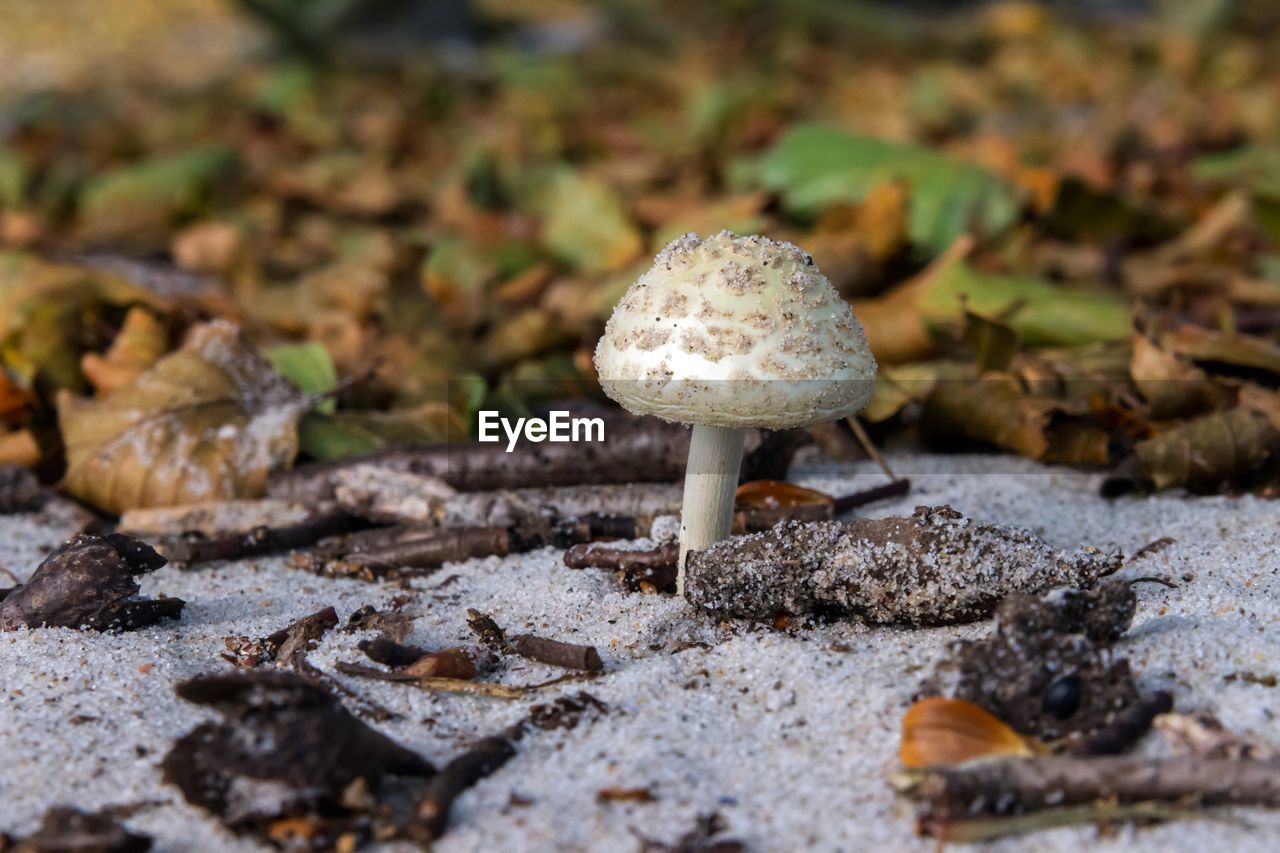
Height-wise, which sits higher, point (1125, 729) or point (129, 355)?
point (1125, 729)

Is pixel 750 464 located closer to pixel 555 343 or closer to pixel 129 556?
pixel 555 343

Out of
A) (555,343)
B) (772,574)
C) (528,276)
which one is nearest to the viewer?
(772,574)

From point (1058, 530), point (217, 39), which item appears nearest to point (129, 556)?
point (1058, 530)

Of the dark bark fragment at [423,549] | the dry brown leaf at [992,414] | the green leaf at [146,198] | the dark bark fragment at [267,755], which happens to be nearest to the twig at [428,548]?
the dark bark fragment at [423,549]

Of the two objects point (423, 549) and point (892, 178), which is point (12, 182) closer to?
point (892, 178)

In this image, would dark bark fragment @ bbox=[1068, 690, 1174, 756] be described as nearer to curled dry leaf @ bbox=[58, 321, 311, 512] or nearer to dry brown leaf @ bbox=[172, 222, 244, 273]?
curled dry leaf @ bbox=[58, 321, 311, 512]

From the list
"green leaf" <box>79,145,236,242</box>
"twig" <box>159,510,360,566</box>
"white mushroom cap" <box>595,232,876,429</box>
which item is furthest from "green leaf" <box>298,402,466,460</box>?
"green leaf" <box>79,145,236,242</box>

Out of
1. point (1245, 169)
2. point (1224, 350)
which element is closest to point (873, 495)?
point (1224, 350)
